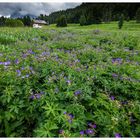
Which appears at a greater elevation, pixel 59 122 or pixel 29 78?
pixel 29 78

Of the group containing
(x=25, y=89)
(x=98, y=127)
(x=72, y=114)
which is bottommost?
(x=98, y=127)

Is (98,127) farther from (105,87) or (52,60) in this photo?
(52,60)

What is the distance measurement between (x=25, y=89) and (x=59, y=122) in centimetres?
93

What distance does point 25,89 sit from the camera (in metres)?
3.45

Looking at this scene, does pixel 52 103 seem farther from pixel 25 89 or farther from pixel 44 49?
pixel 44 49

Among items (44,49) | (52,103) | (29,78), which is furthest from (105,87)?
(44,49)

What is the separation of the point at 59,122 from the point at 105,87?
1364 millimetres

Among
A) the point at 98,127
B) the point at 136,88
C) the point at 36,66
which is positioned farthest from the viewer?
the point at 36,66

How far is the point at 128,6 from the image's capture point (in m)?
60.2

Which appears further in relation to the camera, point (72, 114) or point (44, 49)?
point (44, 49)

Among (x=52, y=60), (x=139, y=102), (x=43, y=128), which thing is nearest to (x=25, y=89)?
(x=43, y=128)

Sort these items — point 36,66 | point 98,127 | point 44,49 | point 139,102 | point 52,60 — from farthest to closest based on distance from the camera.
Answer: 1. point 44,49
2. point 52,60
3. point 36,66
4. point 139,102
5. point 98,127

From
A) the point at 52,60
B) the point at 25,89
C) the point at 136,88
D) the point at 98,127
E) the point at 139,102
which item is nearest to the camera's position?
the point at 98,127

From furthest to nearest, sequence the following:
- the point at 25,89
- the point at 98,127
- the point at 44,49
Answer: the point at 44,49 < the point at 25,89 < the point at 98,127
